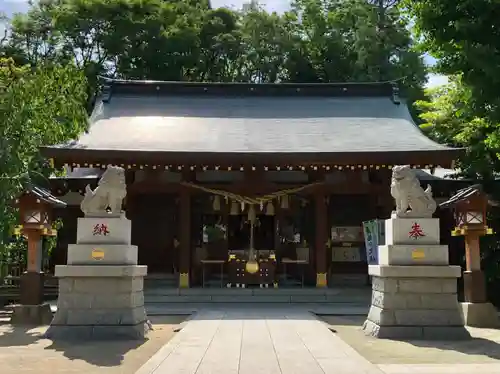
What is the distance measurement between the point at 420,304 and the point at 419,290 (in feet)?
0.71

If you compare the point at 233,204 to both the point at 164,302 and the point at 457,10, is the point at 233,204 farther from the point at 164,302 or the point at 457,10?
the point at 457,10

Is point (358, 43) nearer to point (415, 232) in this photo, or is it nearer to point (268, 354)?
point (415, 232)

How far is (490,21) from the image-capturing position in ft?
22.6

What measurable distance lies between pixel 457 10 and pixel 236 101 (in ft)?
41.0

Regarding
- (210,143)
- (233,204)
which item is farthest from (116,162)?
(233,204)

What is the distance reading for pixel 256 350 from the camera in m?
7.07

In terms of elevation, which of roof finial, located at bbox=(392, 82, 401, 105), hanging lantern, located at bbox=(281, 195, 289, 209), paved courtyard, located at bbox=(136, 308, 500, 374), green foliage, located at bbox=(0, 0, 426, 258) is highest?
green foliage, located at bbox=(0, 0, 426, 258)

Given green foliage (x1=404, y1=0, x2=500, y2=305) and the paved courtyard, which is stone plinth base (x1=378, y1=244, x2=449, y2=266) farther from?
green foliage (x1=404, y1=0, x2=500, y2=305)

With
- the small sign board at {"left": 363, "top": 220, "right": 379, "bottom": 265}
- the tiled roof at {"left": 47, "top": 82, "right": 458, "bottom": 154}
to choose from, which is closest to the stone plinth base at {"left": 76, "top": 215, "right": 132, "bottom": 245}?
the tiled roof at {"left": 47, "top": 82, "right": 458, "bottom": 154}

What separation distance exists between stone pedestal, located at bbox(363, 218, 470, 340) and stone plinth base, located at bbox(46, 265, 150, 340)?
393 centimetres

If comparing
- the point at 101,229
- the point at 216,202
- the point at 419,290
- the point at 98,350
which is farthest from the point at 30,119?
the point at 419,290

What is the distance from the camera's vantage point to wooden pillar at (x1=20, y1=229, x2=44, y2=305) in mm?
10273

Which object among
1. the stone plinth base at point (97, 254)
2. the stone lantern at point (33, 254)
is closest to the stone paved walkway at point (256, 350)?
the stone plinth base at point (97, 254)

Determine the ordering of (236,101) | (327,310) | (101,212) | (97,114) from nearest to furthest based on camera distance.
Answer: (101,212) < (327,310) < (97,114) < (236,101)
